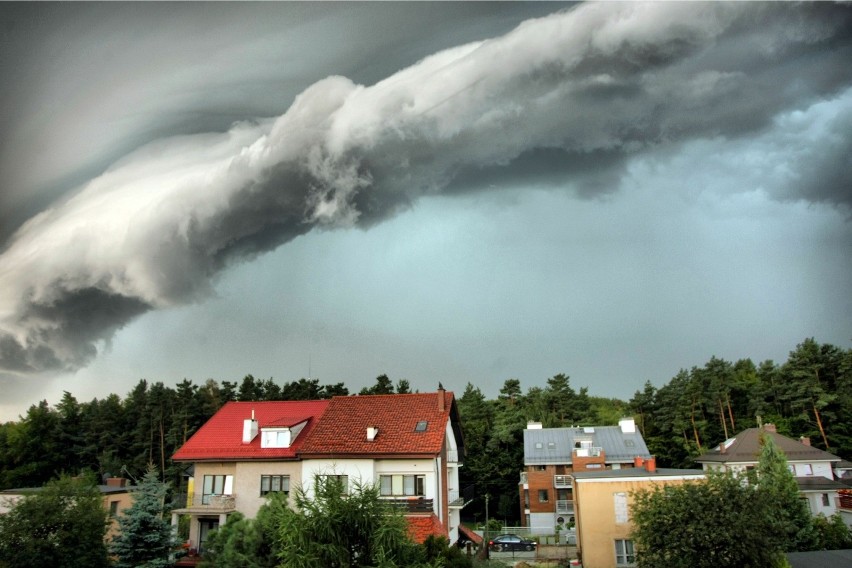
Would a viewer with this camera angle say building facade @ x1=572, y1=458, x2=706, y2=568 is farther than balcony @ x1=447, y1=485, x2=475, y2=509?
No

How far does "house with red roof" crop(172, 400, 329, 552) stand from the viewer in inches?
1378

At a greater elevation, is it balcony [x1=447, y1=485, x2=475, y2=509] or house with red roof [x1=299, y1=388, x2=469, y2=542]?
house with red roof [x1=299, y1=388, x2=469, y2=542]

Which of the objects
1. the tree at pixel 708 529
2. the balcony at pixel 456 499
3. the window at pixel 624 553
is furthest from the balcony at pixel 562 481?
the tree at pixel 708 529

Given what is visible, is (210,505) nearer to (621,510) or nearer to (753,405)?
(621,510)

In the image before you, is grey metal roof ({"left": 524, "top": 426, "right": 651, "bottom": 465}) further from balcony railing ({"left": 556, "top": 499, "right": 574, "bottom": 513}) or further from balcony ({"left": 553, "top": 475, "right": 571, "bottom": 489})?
balcony railing ({"left": 556, "top": 499, "right": 574, "bottom": 513})

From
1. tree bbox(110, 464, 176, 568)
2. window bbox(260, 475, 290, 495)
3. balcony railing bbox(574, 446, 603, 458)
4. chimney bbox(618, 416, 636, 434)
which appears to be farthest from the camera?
chimney bbox(618, 416, 636, 434)

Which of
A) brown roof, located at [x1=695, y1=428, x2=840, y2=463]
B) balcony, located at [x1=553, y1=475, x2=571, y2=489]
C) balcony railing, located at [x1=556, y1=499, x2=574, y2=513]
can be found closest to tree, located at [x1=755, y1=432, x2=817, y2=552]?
brown roof, located at [x1=695, y1=428, x2=840, y2=463]

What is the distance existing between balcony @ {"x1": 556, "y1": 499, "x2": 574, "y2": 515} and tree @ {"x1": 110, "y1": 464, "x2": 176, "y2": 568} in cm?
3828

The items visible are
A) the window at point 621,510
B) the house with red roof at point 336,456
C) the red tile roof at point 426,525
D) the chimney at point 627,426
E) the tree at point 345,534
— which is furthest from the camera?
the chimney at point 627,426

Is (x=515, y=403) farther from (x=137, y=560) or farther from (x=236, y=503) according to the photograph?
(x=137, y=560)

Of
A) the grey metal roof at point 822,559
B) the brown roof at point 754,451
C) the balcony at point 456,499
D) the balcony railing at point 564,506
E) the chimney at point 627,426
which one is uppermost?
the chimney at point 627,426

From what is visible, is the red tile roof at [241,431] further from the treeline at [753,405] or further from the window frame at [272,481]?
the treeline at [753,405]

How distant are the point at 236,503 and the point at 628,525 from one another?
22909 mm

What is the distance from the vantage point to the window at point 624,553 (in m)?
33.8
